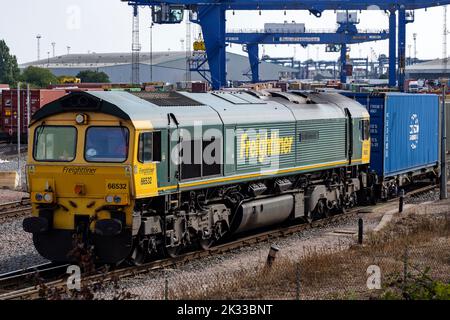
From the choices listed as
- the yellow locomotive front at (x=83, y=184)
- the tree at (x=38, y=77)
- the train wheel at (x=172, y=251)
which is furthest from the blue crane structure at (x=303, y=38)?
the yellow locomotive front at (x=83, y=184)

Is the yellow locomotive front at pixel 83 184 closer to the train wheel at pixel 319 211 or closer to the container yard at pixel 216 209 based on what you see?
the container yard at pixel 216 209

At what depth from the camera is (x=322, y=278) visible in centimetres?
1580

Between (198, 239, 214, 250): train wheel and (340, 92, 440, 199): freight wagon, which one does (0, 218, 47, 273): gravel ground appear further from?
(340, 92, 440, 199): freight wagon

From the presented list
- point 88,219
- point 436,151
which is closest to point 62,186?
point 88,219

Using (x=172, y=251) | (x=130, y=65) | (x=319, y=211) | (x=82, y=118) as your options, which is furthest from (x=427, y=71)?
(x=82, y=118)

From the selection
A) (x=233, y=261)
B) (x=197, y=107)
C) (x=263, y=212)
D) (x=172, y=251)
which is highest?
(x=197, y=107)

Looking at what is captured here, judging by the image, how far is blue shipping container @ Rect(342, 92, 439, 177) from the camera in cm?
2816

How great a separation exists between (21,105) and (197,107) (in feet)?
101

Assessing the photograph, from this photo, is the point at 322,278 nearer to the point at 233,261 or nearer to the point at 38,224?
the point at 233,261

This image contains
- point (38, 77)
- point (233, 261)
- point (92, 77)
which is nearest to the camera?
point (233, 261)

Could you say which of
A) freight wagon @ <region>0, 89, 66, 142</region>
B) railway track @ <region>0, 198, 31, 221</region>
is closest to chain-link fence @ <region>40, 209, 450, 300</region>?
railway track @ <region>0, 198, 31, 221</region>

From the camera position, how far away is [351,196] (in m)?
26.0

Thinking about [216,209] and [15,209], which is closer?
[216,209]
